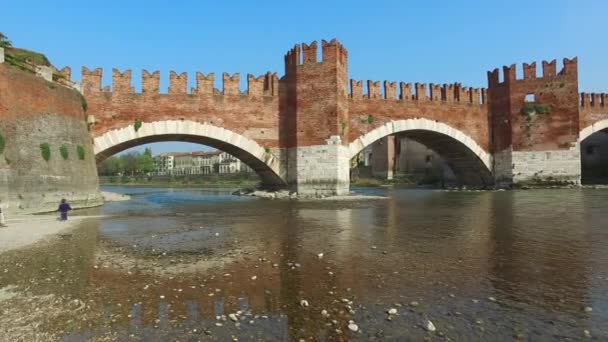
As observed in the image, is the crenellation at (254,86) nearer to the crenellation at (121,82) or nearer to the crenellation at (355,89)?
the crenellation at (355,89)

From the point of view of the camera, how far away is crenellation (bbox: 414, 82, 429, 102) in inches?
905

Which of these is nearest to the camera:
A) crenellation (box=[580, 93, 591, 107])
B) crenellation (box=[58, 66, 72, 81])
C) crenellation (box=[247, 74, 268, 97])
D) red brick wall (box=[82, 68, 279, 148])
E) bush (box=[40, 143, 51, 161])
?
bush (box=[40, 143, 51, 161])

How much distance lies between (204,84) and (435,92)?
13.3 m

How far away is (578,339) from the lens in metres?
2.74

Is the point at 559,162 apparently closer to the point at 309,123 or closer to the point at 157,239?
the point at 309,123

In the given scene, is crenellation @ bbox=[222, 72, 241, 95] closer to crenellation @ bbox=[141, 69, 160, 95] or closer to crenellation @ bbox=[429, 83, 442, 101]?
crenellation @ bbox=[141, 69, 160, 95]

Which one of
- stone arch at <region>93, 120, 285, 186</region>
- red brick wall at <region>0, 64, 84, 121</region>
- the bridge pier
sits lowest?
the bridge pier

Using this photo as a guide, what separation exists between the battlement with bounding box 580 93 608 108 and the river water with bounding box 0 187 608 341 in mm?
22794

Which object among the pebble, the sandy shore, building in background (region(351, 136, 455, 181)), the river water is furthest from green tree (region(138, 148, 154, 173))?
the pebble

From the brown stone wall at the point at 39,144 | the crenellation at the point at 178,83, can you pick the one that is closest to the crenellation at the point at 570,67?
the crenellation at the point at 178,83

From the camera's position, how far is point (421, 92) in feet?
75.7

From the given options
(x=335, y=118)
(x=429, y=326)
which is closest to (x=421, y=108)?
(x=335, y=118)

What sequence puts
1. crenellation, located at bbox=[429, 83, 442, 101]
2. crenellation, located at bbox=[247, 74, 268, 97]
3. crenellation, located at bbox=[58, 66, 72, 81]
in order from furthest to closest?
crenellation, located at bbox=[429, 83, 442, 101] → crenellation, located at bbox=[247, 74, 268, 97] → crenellation, located at bbox=[58, 66, 72, 81]

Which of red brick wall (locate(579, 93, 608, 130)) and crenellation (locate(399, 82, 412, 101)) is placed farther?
red brick wall (locate(579, 93, 608, 130))
